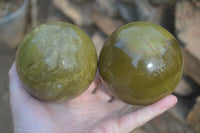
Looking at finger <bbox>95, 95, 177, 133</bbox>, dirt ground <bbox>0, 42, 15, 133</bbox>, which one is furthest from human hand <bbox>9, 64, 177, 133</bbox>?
dirt ground <bbox>0, 42, 15, 133</bbox>

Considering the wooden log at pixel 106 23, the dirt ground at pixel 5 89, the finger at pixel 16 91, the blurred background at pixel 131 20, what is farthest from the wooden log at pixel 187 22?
the dirt ground at pixel 5 89

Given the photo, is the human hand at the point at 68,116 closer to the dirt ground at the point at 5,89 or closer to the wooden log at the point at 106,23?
the wooden log at the point at 106,23

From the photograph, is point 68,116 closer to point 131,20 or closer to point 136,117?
point 136,117

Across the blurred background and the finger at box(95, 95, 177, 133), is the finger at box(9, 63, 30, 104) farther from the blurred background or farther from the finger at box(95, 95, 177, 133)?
the blurred background

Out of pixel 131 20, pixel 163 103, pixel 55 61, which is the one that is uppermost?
pixel 55 61

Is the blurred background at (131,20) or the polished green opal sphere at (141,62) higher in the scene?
the polished green opal sphere at (141,62)

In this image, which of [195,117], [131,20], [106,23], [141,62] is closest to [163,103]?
[141,62]
